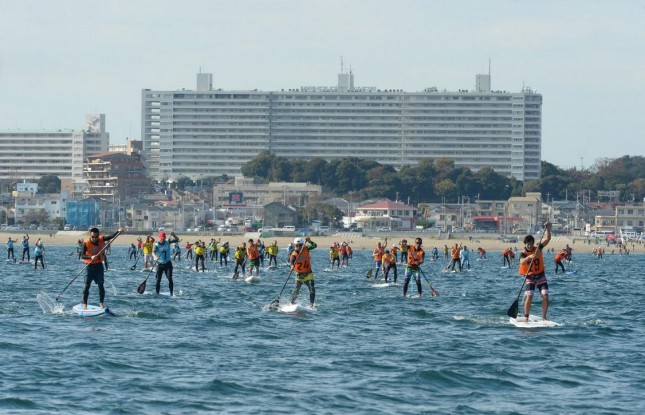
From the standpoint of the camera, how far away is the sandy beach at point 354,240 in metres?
138

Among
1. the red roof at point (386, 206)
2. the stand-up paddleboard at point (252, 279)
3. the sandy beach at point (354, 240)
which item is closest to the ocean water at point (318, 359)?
Answer: the stand-up paddleboard at point (252, 279)

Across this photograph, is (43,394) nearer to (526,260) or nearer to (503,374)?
(503,374)

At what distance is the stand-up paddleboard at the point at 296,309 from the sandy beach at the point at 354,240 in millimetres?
95485

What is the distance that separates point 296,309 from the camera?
30.0 meters

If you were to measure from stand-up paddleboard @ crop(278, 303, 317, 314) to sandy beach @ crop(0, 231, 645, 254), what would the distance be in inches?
3759

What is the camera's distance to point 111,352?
21.9m

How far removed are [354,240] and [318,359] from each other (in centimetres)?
12272

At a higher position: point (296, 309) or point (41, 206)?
point (41, 206)

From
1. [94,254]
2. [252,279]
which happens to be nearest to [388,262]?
[252,279]

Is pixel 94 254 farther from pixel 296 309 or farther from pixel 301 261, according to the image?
pixel 296 309

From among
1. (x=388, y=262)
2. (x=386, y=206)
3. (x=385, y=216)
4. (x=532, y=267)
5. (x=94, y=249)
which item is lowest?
(x=388, y=262)

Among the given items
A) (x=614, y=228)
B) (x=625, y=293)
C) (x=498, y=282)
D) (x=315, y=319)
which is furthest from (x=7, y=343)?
(x=614, y=228)

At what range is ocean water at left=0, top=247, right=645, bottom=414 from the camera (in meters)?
17.8

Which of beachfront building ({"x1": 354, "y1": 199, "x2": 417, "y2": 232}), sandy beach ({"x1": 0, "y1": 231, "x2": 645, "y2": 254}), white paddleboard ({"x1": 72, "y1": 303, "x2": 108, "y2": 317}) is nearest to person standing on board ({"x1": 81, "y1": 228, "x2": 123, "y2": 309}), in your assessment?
white paddleboard ({"x1": 72, "y1": 303, "x2": 108, "y2": 317})
